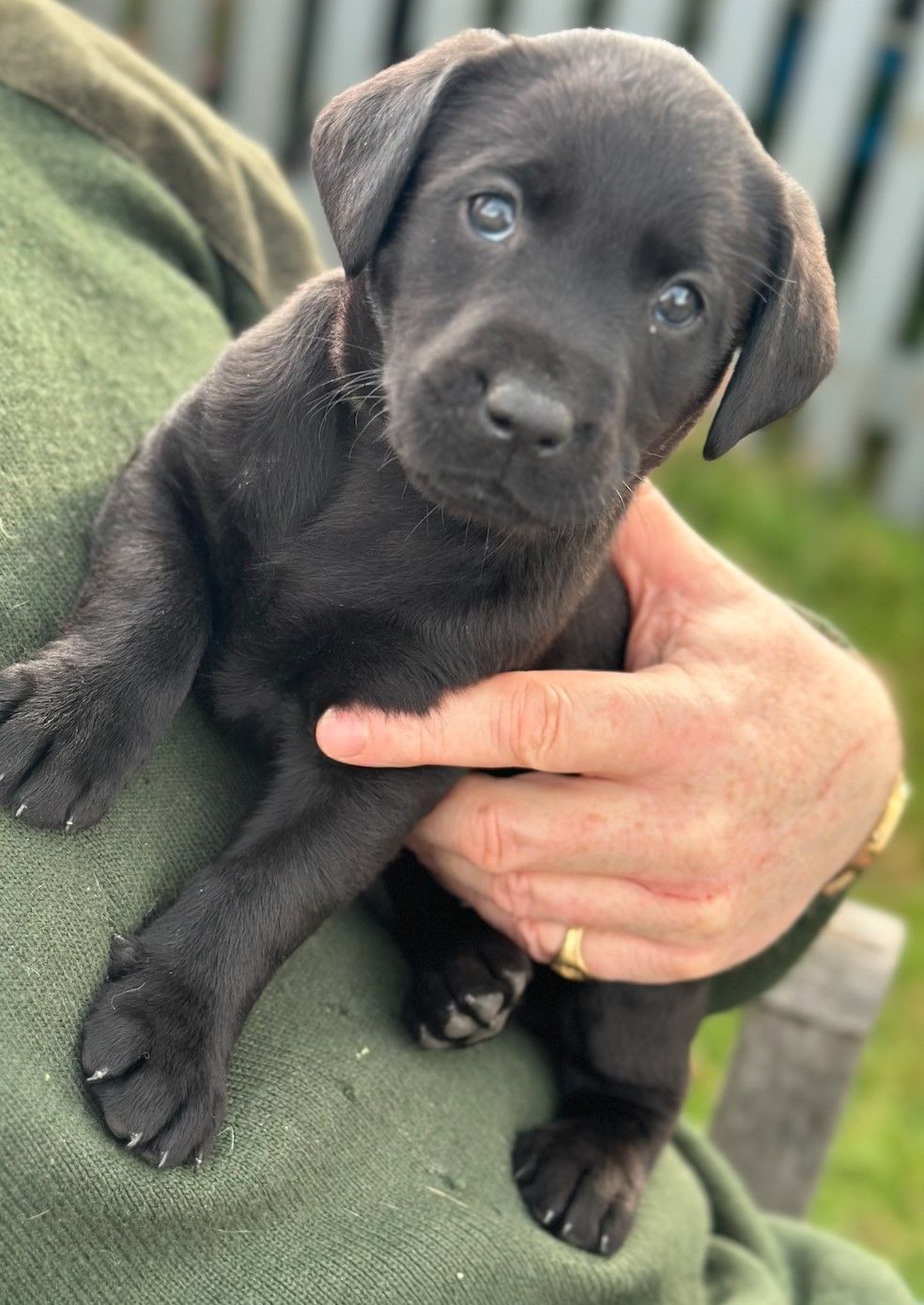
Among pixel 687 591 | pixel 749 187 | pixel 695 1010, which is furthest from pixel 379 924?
pixel 749 187

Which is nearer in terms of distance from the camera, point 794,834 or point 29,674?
point 29,674

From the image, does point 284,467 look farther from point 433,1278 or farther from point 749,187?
point 433,1278

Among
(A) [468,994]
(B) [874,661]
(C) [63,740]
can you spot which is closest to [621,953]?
(A) [468,994]

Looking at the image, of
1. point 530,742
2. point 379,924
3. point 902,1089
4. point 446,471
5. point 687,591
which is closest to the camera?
point 446,471

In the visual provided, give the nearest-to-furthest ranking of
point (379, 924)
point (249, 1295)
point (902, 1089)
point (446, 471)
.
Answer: point (249, 1295)
point (446, 471)
point (379, 924)
point (902, 1089)

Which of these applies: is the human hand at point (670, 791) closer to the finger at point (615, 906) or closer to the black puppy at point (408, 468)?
the finger at point (615, 906)

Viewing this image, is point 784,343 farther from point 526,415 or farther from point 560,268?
point 526,415
